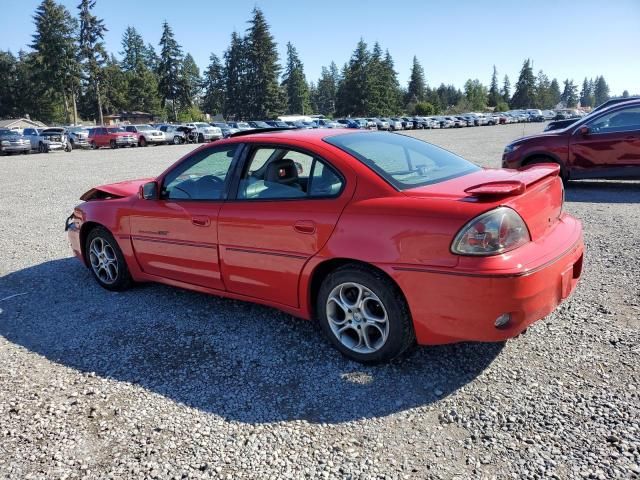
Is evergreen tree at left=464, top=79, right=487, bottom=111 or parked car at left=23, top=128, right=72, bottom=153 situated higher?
evergreen tree at left=464, top=79, right=487, bottom=111

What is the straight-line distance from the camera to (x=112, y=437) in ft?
8.95

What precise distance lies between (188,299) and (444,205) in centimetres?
279

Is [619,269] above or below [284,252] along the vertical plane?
below

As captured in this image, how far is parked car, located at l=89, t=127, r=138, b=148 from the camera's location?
113ft

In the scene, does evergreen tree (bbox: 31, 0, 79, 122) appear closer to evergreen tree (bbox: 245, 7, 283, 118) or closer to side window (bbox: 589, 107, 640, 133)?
evergreen tree (bbox: 245, 7, 283, 118)

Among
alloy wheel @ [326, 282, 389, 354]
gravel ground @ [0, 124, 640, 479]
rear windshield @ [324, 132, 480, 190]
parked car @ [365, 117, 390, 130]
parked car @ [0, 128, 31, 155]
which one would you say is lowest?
gravel ground @ [0, 124, 640, 479]

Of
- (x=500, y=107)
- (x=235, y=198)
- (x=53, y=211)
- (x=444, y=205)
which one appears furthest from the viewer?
(x=500, y=107)

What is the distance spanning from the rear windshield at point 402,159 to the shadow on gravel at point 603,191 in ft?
18.5

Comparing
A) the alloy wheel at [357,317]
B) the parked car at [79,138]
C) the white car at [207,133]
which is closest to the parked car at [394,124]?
the white car at [207,133]

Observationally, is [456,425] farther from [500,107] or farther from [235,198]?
[500,107]

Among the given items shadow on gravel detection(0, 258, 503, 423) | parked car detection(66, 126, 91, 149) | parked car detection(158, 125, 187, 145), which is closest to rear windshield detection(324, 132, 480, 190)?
shadow on gravel detection(0, 258, 503, 423)

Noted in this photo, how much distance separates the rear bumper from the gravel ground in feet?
1.35

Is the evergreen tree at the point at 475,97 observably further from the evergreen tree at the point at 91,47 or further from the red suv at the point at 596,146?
the red suv at the point at 596,146

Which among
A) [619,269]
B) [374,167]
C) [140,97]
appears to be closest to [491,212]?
[374,167]
